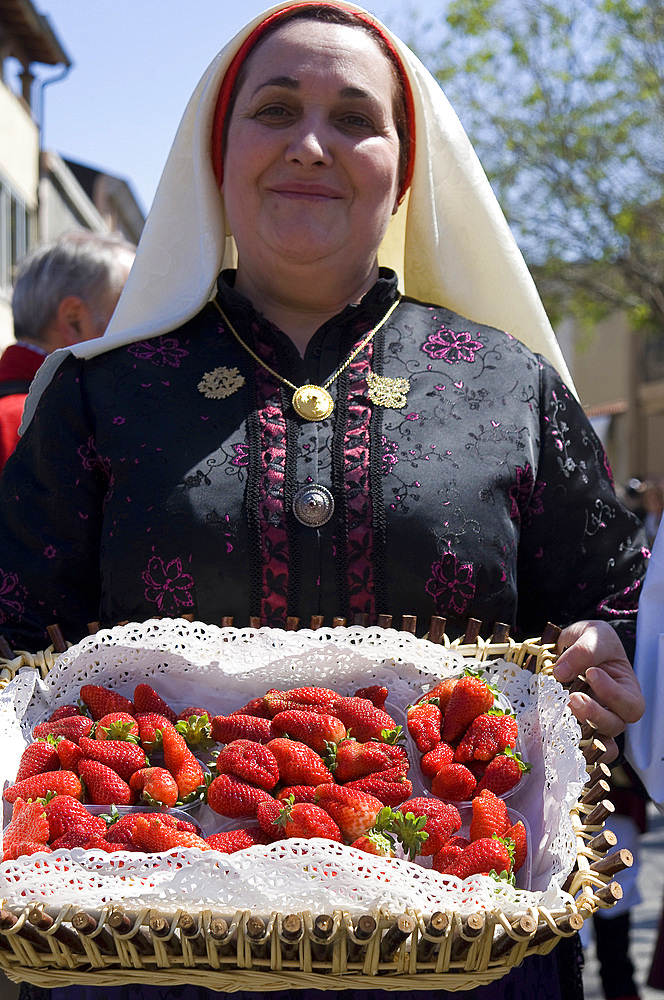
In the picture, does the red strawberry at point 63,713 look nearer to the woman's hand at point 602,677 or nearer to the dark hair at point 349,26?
the woman's hand at point 602,677

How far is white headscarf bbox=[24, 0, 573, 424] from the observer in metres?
2.04

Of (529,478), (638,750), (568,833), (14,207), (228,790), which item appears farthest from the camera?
(14,207)

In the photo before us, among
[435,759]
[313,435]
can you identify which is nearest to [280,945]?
[435,759]

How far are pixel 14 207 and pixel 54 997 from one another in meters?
15.0

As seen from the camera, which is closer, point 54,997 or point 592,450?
point 54,997

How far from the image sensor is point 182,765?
145cm

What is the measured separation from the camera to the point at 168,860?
1165 millimetres

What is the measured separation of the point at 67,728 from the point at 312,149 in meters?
1.00

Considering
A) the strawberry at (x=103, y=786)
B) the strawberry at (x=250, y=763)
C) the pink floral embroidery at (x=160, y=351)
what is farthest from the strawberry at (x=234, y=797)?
the pink floral embroidery at (x=160, y=351)

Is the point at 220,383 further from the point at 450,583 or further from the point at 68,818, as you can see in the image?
the point at 68,818

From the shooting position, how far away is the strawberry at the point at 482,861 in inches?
48.7

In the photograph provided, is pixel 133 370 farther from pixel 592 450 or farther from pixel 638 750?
pixel 638 750

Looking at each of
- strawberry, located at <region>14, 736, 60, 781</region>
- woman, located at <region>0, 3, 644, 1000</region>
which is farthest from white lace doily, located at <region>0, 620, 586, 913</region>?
woman, located at <region>0, 3, 644, 1000</region>

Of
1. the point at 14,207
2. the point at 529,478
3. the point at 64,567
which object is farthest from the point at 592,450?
the point at 14,207
